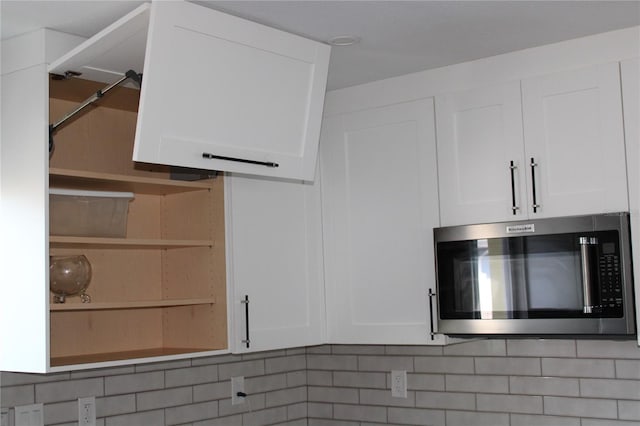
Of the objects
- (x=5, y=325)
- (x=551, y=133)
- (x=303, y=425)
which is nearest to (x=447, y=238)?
(x=551, y=133)

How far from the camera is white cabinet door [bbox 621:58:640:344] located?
2664 millimetres

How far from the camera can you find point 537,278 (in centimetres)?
283

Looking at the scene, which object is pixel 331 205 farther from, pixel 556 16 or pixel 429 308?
pixel 556 16

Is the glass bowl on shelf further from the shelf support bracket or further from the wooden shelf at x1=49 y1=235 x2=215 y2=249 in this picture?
the shelf support bracket

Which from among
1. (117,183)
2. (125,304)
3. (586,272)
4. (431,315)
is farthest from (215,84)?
(586,272)

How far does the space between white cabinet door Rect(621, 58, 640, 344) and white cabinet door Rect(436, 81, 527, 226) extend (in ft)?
1.19

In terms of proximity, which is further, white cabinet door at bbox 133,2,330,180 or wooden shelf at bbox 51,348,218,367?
wooden shelf at bbox 51,348,218,367

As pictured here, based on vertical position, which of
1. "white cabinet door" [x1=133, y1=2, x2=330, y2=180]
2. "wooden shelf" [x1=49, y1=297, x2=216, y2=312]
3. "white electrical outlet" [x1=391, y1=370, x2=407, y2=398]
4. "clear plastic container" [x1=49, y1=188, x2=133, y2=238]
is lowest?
"white electrical outlet" [x1=391, y1=370, x2=407, y2=398]

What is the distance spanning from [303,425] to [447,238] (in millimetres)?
1283

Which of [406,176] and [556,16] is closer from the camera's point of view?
[556,16]

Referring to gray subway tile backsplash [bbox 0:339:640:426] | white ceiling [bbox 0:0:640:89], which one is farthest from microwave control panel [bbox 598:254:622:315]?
white ceiling [bbox 0:0:640:89]

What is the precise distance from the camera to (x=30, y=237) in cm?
253

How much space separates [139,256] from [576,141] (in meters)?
1.68

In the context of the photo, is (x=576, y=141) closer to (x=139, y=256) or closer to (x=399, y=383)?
(x=399, y=383)
